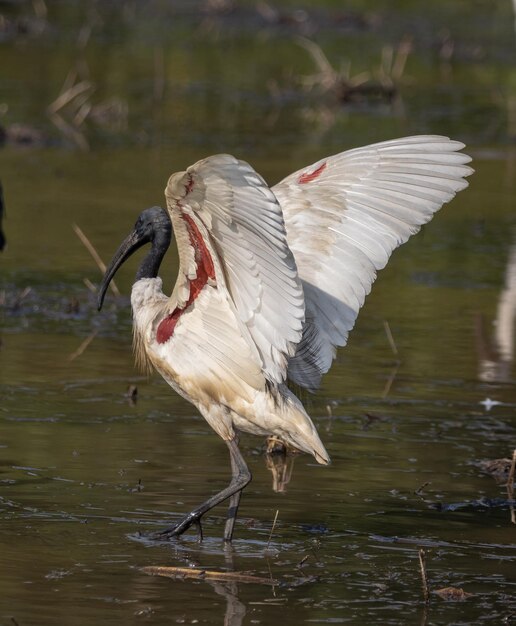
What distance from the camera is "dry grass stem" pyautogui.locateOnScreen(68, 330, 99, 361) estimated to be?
10062 millimetres

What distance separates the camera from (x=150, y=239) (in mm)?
7934

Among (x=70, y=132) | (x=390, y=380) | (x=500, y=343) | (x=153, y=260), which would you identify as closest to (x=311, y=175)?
(x=153, y=260)

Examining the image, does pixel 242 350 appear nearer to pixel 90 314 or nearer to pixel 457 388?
pixel 457 388

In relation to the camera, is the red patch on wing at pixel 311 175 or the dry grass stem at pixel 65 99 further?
the dry grass stem at pixel 65 99

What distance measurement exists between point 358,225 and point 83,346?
344 centimetres

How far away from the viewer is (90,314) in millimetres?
11156

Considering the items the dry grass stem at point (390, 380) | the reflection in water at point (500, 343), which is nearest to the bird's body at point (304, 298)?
the dry grass stem at point (390, 380)

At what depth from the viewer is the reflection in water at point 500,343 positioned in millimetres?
10242

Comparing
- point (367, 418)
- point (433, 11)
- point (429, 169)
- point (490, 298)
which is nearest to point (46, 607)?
point (429, 169)

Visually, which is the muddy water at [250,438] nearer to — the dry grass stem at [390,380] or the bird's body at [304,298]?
the dry grass stem at [390,380]

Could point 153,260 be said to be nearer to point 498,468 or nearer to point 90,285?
point 498,468

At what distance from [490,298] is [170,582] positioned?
6.39 m

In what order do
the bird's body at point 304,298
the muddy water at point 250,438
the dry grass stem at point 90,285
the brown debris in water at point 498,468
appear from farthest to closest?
the dry grass stem at point 90,285 < the brown debris in water at point 498,468 < the bird's body at point 304,298 < the muddy water at point 250,438

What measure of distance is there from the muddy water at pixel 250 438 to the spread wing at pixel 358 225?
82 centimetres
